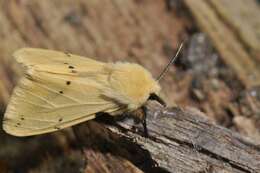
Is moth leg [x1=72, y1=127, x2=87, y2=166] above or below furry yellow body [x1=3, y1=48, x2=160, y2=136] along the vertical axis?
below

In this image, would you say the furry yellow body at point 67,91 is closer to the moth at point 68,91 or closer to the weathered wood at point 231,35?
the moth at point 68,91

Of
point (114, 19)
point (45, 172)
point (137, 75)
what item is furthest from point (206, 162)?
point (114, 19)

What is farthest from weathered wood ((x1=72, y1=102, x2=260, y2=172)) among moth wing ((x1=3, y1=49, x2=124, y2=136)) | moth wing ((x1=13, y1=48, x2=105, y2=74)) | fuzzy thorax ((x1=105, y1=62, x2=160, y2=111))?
moth wing ((x1=13, y1=48, x2=105, y2=74))

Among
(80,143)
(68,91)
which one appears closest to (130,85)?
(68,91)

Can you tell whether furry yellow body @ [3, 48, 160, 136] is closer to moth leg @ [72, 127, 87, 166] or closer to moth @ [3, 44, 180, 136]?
moth @ [3, 44, 180, 136]

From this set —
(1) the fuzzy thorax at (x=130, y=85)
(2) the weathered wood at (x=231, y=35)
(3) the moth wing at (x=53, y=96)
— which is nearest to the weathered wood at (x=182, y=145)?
(1) the fuzzy thorax at (x=130, y=85)

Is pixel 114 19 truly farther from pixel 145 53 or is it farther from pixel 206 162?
pixel 206 162

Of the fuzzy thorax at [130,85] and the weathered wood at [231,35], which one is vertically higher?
the weathered wood at [231,35]
